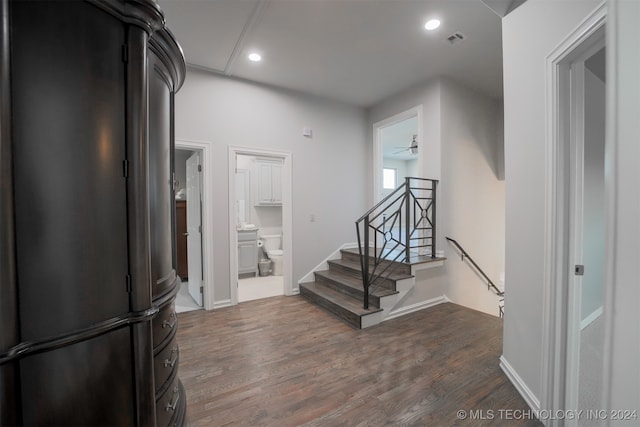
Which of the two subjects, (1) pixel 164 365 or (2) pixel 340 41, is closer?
(1) pixel 164 365

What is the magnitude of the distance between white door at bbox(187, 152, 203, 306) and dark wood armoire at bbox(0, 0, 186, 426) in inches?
100

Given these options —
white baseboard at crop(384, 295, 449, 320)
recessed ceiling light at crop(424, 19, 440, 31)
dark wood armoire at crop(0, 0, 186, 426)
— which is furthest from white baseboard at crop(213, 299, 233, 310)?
recessed ceiling light at crop(424, 19, 440, 31)

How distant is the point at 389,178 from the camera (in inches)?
340

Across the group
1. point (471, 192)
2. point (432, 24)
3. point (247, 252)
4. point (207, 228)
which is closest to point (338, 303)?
point (207, 228)

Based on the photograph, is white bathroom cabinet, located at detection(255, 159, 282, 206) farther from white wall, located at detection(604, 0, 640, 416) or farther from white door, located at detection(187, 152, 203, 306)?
white wall, located at detection(604, 0, 640, 416)

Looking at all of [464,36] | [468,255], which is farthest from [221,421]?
[464,36]

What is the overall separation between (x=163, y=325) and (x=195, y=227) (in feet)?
8.30

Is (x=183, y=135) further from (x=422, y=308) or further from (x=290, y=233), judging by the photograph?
(x=422, y=308)

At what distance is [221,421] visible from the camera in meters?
1.53

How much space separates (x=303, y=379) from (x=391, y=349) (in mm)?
873

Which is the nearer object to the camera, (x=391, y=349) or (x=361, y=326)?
(x=391, y=349)

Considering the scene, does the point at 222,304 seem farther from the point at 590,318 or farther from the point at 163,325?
the point at 590,318

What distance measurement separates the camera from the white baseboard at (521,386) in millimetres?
1577

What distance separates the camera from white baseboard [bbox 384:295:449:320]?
305 centimetres
